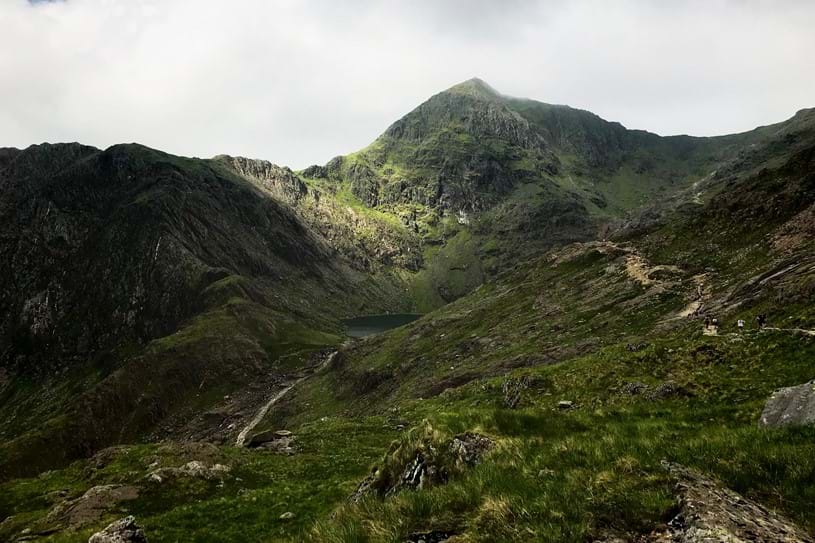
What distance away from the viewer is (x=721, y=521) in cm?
657

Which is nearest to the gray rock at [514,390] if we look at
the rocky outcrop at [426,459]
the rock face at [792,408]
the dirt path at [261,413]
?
the rocky outcrop at [426,459]

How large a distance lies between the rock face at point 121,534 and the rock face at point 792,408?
22.1 meters

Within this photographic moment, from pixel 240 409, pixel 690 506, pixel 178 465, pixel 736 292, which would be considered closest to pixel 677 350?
pixel 736 292

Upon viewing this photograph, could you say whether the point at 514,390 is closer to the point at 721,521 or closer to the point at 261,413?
the point at 721,521

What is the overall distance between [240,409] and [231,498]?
10322 centimetres

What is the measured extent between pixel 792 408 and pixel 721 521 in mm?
7174

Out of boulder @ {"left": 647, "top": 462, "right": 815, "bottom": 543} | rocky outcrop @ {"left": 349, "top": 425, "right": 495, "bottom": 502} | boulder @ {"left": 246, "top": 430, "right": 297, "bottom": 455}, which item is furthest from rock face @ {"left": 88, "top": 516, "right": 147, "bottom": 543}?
boulder @ {"left": 246, "top": 430, "right": 297, "bottom": 455}

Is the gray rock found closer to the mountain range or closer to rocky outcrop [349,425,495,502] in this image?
the mountain range

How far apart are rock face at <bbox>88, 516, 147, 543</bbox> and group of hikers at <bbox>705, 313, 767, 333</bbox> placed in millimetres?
35075

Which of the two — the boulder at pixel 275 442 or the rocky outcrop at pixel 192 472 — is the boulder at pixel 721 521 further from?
the boulder at pixel 275 442

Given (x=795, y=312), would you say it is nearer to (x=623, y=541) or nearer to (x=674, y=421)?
(x=674, y=421)

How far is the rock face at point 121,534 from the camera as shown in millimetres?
17647

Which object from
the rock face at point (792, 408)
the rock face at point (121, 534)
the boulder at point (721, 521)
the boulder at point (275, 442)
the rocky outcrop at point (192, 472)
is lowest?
the boulder at point (275, 442)

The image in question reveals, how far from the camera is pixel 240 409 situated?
406 ft
